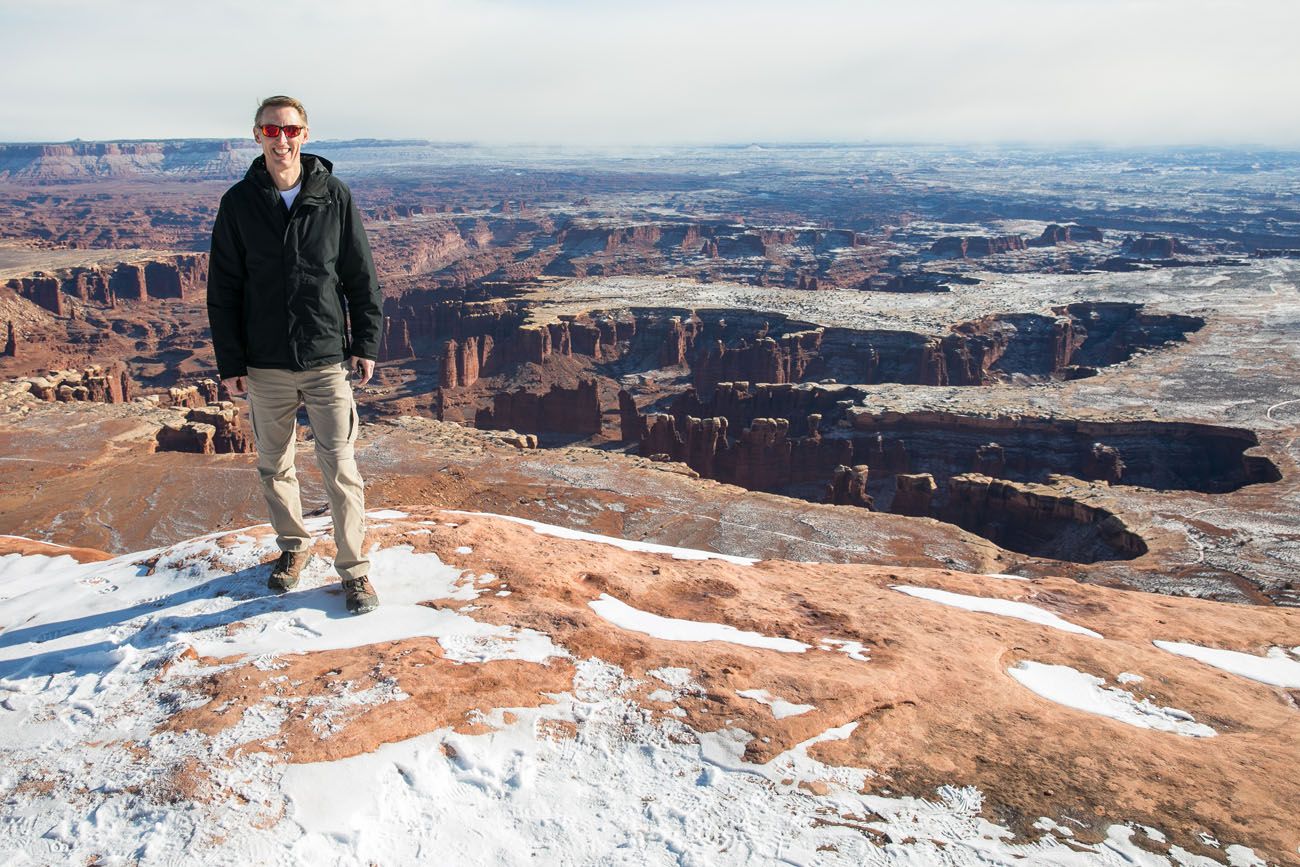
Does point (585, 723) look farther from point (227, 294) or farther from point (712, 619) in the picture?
point (227, 294)

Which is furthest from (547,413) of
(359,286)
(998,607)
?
(359,286)

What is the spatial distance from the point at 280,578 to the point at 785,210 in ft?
571

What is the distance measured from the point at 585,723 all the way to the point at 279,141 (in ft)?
12.4

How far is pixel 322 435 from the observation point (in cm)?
594

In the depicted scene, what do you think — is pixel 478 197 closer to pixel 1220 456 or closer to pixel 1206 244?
pixel 1206 244

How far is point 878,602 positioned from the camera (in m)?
7.40

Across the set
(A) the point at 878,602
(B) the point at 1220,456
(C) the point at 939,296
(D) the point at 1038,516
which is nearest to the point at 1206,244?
(C) the point at 939,296

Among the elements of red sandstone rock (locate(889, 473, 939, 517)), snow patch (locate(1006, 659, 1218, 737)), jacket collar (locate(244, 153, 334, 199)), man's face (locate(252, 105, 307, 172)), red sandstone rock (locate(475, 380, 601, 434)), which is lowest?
red sandstone rock (locate(475, 380, 601, 434))

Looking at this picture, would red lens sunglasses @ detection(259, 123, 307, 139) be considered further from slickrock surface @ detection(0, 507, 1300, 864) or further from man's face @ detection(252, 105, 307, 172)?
slickrock surface @ detection(0, 507, 1300, 864)

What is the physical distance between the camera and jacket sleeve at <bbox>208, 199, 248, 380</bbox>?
546 centimetres

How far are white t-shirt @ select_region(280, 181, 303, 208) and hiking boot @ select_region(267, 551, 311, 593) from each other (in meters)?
2.32

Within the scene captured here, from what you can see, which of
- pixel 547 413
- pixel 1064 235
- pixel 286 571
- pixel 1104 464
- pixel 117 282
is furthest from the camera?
pixel 1064 235

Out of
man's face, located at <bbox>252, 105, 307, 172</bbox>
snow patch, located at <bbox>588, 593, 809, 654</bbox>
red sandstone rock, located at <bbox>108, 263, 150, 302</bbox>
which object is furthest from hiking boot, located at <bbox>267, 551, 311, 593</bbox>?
red sandstone rock, located at <bbox>108, 263, 150, 302</bbox>

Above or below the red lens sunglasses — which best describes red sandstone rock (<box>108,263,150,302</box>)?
below
